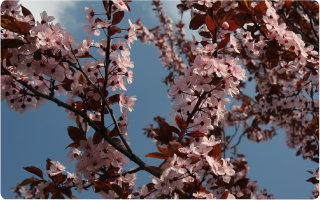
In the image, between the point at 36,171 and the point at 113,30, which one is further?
the point at 36,171

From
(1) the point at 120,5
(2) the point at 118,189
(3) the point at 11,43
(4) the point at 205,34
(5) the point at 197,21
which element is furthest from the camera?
(5) the point at 197,21

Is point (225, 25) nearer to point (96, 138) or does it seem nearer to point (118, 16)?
point (118, 16)

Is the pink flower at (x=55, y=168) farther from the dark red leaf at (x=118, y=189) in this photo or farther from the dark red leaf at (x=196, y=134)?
the dark red leaf at (x=196, y=134)

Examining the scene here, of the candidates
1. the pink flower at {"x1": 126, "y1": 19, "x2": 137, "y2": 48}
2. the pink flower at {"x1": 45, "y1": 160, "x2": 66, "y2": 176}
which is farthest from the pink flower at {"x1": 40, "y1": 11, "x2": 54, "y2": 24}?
the pink flower at {"x1": 45, "y1": 160, "x2": 66, "y2": 176}

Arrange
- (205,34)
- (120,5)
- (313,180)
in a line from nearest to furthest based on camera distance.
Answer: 1. (120,5)
2. (205,34)
3. (313,180)

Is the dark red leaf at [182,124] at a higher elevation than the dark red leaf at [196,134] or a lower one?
higher

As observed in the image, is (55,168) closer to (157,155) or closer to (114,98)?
(114,98)

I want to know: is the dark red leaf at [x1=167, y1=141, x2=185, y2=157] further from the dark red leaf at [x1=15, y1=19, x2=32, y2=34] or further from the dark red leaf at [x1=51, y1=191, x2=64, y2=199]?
the dark red leaf at [x1=15, y1=19, x2=32, y2=34]

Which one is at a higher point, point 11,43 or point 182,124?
point 11,43

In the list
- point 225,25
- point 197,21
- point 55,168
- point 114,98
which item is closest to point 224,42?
point 225,25

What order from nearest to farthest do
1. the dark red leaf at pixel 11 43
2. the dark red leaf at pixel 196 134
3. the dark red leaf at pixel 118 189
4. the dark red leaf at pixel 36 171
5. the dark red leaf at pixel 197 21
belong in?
1. the dark red leaf at pixel 11 43
2. the dark red leaf at pixel 118 189
3. the dark red leaf at pixel 196 134
4. the dark red leaf at pixel 36 171
5. the dark red leaf at pixel 197 21

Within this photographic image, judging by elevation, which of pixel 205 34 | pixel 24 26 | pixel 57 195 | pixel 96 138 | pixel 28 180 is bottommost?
pixel 57 195

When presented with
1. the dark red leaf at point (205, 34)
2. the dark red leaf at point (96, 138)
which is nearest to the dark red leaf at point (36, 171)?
the dark red leaf at point (96, 138)

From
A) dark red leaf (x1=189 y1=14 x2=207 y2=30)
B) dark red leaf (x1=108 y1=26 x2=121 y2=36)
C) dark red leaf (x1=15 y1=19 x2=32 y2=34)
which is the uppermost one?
dark red leaf (x1=189 y1=14 x2=207 y2=30)
